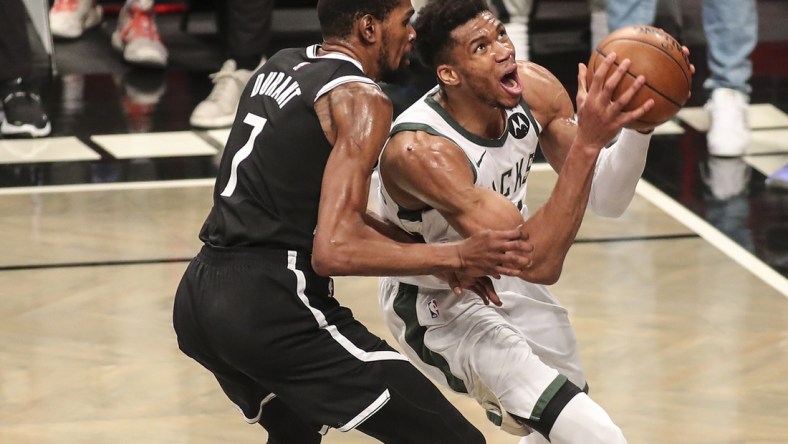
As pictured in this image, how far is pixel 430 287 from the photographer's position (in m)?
3.85

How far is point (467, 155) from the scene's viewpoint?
3803mm

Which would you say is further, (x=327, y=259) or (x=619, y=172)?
(x=619, y=172)

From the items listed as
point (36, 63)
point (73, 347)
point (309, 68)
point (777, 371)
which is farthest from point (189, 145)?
point (309, 68)

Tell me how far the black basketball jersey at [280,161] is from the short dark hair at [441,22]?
0.45 meters

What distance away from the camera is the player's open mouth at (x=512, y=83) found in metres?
3.76

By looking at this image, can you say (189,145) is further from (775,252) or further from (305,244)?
(305,244)

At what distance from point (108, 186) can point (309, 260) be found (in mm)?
3738

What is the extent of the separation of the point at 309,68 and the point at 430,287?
766 millimetres

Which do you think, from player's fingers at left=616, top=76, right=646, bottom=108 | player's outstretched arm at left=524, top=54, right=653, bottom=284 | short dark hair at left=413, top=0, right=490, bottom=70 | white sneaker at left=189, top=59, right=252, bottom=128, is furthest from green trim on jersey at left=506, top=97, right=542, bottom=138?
white sneaker at left=189, top=59, right=252, bottom=128

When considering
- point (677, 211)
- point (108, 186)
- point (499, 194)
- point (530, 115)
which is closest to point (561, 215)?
point (499, 194)

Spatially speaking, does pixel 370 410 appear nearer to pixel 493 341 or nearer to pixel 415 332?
pixel 493 341

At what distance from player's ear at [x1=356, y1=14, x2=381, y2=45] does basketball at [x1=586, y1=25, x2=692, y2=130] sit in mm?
551

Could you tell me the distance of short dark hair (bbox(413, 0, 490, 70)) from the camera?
377 centimetres

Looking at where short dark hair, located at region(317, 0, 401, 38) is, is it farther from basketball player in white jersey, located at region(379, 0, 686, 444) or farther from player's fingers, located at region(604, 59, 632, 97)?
player's fingers, located at region(604, 59, 632, 97)
